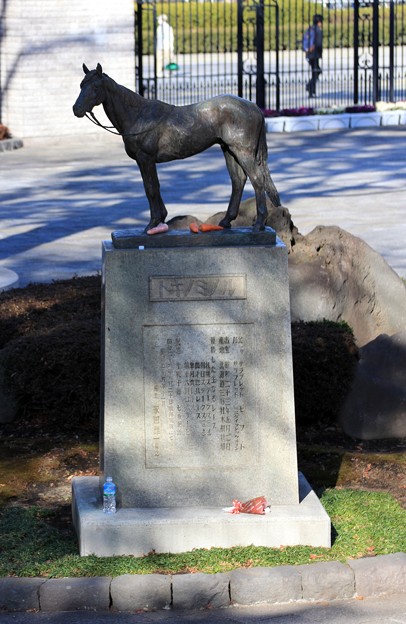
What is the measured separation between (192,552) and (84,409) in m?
2.23

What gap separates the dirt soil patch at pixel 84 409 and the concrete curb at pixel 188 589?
54.1 inches

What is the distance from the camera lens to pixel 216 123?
6.34 meters

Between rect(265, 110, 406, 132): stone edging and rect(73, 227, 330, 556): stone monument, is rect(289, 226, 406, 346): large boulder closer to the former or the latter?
rect(73, 227, 330, 556): stone monument

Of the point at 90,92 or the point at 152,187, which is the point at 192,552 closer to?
the point at 152,187

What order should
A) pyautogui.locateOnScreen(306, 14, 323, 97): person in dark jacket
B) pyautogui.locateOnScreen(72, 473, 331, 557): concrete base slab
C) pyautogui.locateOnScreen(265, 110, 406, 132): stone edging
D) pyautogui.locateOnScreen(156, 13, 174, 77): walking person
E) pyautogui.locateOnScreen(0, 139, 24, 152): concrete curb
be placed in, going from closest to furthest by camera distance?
1. pyautogui.locateOnScreen(72, 473, 331, 557): concrete base slab
2. pyautogui.locateOnScreen(0, 139, 24, 152): concrete curb
3. pyautogui.locateOnScreen(265, 110, 406, 132): stone edging
4. pyautogui.locateOnScreen(306, 14, 323, 97): person in dark jacket
5. pyautogui.locateOnScreen(156, 13, 174, 77): walking person

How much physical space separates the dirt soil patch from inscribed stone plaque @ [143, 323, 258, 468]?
3.55ft

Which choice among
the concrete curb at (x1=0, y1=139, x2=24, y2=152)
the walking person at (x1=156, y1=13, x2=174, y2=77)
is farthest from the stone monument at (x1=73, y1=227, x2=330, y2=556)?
the walking person at (x1=156, y1=13, x2=174, y2=77)

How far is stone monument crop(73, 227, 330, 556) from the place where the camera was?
240 inches

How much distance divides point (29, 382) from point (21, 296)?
1.95 metres

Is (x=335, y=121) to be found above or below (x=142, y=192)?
above

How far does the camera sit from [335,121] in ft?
83.8

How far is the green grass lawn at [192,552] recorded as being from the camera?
19.3 feet

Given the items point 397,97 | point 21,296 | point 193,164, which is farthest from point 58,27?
point 21,296

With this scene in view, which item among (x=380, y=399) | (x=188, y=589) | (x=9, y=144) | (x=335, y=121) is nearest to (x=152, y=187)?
(x=188, y=589)
